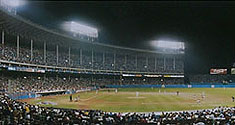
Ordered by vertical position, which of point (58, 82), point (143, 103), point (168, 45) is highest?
point (168, 45)

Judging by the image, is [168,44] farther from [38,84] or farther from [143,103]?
[143,103]

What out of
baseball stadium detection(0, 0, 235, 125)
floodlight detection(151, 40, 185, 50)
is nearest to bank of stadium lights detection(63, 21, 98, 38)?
baseball stadium detection(0, 0, 235, 125)

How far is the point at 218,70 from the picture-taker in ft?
342

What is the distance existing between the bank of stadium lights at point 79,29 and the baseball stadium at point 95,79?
330 millimetres

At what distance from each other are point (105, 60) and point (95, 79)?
11.6m

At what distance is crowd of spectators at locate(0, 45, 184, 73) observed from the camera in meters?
64.9

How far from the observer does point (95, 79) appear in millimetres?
95188

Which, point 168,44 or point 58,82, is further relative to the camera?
point 168,44

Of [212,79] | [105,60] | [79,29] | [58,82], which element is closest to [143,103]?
[58,82]

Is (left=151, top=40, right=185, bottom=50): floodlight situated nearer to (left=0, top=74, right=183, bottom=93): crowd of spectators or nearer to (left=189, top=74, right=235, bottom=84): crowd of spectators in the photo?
(left=189, top=74, right=235, bottom=84): crowd of spectators

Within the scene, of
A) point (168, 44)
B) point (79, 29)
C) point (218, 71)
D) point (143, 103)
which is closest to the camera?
point (143, 103)

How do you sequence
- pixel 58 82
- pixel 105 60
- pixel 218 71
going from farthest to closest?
pixel 218 71 → pixel 105 60 → pixel 58 82

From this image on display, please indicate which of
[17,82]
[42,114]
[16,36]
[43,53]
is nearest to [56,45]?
[43,53]

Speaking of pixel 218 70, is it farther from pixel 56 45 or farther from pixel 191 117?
pixel 191 117
